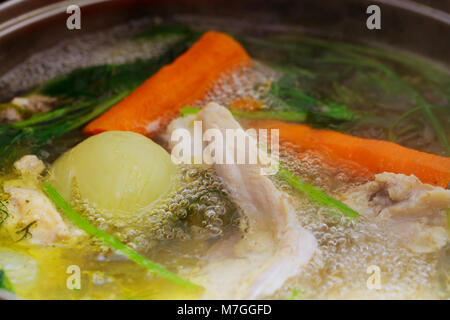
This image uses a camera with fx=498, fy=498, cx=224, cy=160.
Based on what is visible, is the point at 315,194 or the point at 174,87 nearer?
the point at 315,194

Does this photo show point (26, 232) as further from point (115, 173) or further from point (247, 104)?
point (247, 104)

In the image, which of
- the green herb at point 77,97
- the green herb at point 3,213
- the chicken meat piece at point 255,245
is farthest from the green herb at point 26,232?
the chicken meat piece at point 255,245

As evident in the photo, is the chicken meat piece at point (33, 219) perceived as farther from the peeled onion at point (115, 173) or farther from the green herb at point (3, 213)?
the peeled onion at point (115, 173)

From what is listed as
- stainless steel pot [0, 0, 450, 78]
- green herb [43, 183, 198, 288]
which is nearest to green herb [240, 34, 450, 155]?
stainless steel pot [0, 0, 450, 78]

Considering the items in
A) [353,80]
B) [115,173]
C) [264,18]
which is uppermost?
[264,18]

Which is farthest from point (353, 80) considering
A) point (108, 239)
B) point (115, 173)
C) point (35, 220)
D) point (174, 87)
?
point (35, 220)

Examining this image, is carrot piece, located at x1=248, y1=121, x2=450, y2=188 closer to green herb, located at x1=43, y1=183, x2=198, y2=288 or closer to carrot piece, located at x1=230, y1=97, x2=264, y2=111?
carrot piece, located at x1=230, y1=97, x2=264, y2=111

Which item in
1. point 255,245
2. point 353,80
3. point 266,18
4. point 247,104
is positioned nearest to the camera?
point 255,245
